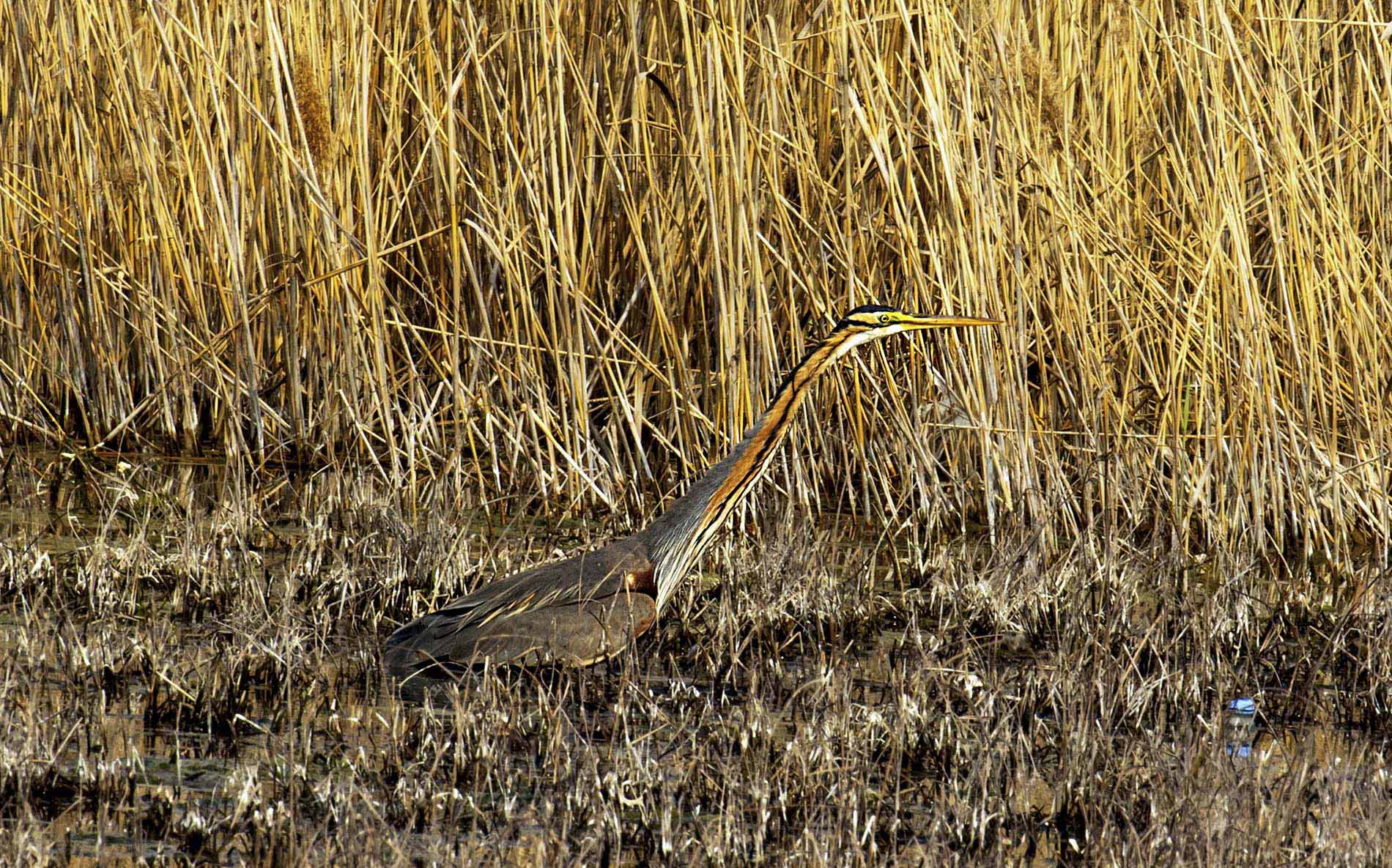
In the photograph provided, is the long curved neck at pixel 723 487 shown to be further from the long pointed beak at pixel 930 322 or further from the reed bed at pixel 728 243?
the reed bed at pixel 728 243

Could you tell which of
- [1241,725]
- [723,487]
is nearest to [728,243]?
[723,487]

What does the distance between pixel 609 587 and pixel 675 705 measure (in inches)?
15.4

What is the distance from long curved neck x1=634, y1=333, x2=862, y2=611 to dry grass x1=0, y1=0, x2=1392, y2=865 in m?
0.19

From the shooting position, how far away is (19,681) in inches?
125

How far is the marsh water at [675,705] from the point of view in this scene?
8.98ft

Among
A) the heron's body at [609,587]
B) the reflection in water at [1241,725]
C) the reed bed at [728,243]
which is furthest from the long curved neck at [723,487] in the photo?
the reflection in water at [1241,725]

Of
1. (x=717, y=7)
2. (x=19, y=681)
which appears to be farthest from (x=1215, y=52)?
(x=19, y=681)

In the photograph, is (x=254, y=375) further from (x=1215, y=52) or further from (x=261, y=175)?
(x=1215, y=52)

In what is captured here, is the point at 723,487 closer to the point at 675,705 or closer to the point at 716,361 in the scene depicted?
the point at 675,705

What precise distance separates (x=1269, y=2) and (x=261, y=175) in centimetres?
307

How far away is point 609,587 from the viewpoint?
376 centimetres

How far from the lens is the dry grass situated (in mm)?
3531

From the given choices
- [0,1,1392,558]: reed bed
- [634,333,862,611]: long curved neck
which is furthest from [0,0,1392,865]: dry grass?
[634,333,862,611]: long curved neck

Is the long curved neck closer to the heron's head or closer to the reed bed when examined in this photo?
the heron's head
